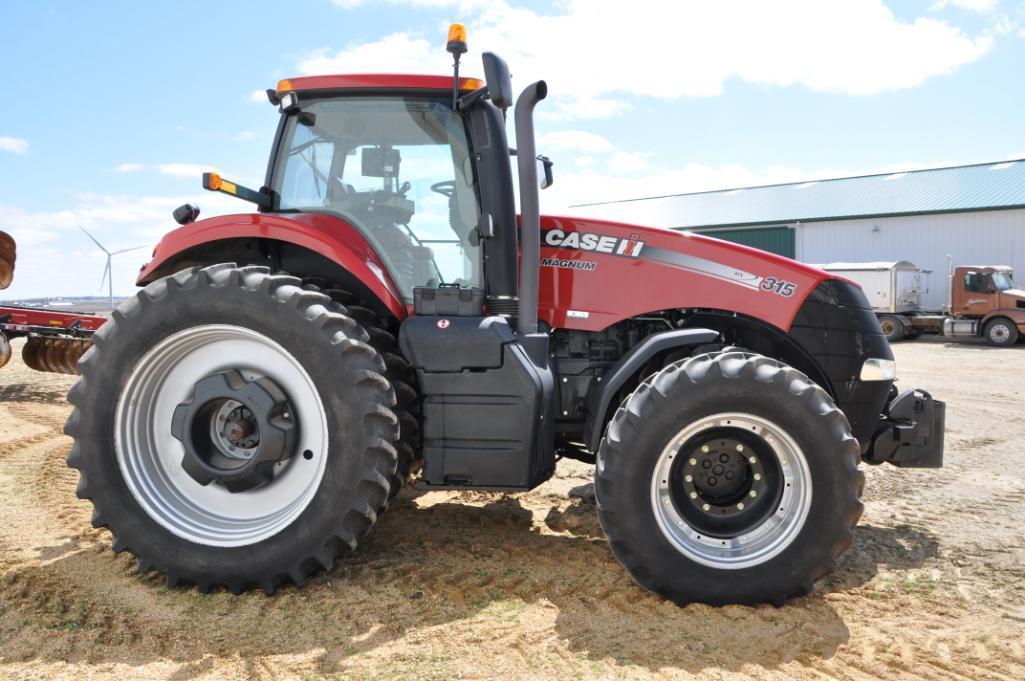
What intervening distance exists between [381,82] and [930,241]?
2798 centimetres

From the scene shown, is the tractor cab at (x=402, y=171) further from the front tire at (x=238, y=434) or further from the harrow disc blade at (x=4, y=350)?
the harrow disc blade at (x=4, y=350)

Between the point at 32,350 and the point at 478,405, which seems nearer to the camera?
the point at 478,405

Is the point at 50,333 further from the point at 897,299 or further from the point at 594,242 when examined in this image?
the point at 897,299

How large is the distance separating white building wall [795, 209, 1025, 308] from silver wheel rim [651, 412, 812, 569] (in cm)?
2578

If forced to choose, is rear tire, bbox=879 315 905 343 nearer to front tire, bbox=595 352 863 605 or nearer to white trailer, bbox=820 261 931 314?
white trailer, bbox=820 261 931 314

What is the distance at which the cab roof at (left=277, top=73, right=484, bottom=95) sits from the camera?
399 centimetres

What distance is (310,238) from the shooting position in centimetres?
385

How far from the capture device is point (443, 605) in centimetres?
356

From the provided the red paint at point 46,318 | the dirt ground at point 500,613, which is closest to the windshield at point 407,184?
the dirt ground at point 500,613

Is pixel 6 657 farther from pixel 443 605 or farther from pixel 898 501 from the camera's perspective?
pixel 898 501

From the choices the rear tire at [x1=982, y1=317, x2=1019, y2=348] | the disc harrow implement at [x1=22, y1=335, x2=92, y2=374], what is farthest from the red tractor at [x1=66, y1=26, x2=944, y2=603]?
the rear tire at [x1=982, y1=317, x2=1019, y2=348]

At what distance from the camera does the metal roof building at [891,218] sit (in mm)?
26250

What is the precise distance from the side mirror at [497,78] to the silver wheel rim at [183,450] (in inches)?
61.3

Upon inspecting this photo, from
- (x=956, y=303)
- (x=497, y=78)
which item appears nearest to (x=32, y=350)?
(x=497, y=78)
